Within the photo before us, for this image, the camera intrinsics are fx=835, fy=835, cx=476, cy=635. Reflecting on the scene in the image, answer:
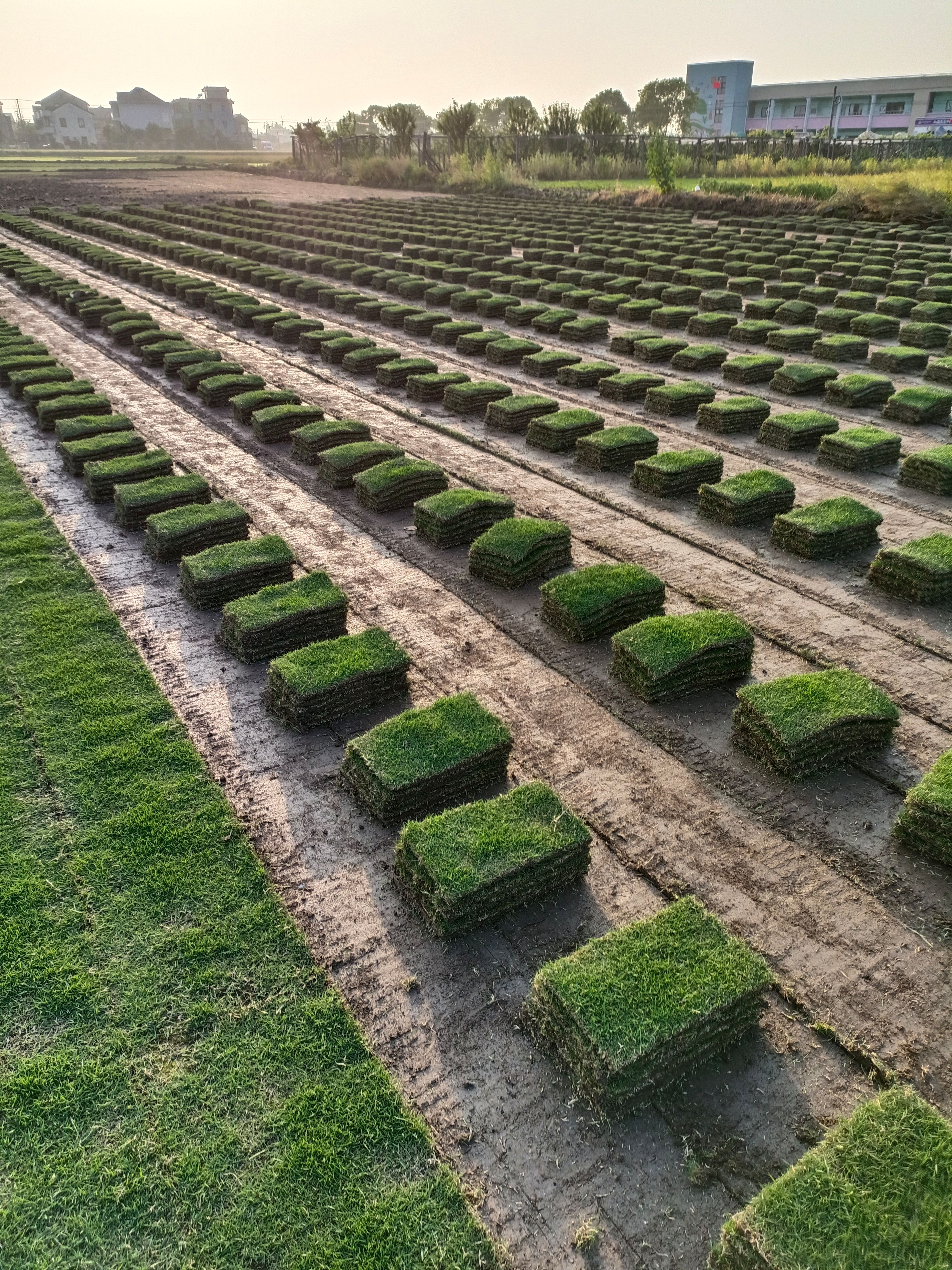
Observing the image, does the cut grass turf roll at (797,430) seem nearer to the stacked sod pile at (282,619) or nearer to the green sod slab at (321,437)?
the green sod slab at (321,437)

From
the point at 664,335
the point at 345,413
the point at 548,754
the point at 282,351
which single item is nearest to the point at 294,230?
the point at 282,351

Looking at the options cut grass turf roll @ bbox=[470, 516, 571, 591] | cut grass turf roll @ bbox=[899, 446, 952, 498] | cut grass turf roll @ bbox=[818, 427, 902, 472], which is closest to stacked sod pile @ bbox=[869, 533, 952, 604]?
cut grass turf roll @ bbox=[899, 446, 952, 498]

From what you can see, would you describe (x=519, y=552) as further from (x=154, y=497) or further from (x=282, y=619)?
(x=154, y=497)

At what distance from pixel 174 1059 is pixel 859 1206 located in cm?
394

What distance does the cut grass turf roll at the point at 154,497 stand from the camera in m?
12.1

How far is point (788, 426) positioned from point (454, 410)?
21.5ft

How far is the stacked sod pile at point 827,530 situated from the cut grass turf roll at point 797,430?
3534 millimetres

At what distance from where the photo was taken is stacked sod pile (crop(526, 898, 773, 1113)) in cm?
482

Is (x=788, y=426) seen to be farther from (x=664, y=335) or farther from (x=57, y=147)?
(x=57, y=147)

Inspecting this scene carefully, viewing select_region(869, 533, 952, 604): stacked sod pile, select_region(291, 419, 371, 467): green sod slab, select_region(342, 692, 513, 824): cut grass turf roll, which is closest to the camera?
select_region(342, 692, 513, 824): cut grass turf roll

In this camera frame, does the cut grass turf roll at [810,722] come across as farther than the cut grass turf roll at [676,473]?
No

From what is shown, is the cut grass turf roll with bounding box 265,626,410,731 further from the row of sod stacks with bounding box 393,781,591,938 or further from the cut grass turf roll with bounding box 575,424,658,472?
the cut grass turf roll with bounding box 575,424,658,472

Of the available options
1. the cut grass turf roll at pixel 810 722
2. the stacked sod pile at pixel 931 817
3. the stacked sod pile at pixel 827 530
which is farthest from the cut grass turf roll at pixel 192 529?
the stacked sod pile at pixel 931 817

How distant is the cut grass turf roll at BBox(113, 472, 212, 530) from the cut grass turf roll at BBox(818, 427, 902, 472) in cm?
1023
